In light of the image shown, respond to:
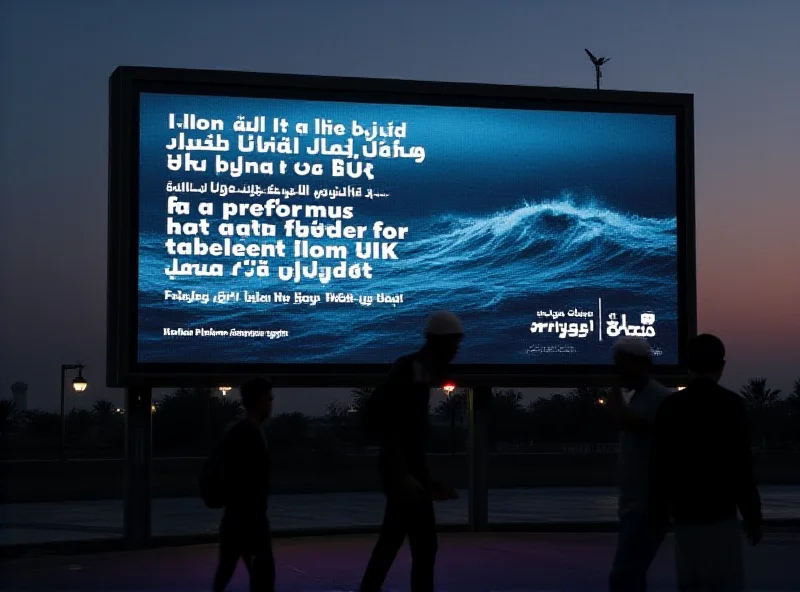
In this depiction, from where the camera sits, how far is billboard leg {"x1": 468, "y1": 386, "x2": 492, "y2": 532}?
17.8 metres

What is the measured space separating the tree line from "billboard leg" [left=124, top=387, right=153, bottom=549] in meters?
49.3

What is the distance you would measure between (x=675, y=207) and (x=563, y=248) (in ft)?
5.25

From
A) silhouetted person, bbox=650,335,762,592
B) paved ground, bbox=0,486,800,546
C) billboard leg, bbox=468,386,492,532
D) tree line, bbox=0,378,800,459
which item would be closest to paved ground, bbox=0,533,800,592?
billboard leg, bbox=468,386,492,532

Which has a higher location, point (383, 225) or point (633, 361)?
point (383, 225)

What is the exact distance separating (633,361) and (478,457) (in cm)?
939

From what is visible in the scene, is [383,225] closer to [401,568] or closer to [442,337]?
[401,568]

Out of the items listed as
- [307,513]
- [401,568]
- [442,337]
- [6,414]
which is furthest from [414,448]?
[6,414]

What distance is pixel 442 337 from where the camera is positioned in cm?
827

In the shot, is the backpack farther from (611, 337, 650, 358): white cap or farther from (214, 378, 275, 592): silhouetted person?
(611, 337, 650, 358): white cap

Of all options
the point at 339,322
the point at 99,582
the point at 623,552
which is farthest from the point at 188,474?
the point at 623,552

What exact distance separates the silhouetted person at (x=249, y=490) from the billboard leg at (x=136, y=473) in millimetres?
7570

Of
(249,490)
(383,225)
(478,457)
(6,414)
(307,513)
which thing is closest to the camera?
(249,490)

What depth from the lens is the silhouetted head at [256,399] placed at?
29.2ft

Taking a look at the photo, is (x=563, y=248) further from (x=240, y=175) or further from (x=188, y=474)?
(x=188, y=474)
